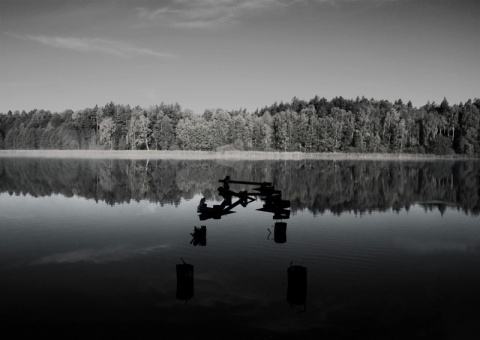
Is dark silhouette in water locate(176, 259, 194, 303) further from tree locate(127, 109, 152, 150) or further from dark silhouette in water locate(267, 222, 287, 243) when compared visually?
tree locate(127, 109, 152, 150)

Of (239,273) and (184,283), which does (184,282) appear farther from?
(239,273)


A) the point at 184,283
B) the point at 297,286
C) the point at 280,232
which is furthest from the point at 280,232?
the point at 184,283

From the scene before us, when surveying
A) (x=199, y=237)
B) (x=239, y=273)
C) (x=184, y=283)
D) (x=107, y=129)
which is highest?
(x=107, y=129)

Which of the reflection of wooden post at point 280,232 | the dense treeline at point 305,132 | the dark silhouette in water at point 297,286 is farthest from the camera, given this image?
the dense treeline at point 305,132

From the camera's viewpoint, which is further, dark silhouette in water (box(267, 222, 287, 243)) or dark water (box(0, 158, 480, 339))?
dark silhouette in water (box(267, 222, 287, 243))

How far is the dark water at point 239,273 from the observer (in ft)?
41.8

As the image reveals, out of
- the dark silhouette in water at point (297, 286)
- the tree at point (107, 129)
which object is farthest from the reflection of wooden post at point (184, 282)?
the tree at point (107, 129)

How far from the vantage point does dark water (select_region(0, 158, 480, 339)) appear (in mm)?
12750

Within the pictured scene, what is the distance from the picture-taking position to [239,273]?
57.3ft

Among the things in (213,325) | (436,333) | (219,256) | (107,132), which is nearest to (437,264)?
(436,333)

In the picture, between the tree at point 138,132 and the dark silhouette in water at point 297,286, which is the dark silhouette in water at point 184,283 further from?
the tree at point 138,132

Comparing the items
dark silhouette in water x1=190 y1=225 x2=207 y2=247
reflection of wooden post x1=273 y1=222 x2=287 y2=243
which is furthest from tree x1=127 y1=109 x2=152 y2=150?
reflection of wooden post x1=273 y1=222 x2=287 y2=243

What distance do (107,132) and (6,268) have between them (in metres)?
180

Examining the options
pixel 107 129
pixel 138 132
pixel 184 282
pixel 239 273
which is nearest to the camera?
pixel 184 282
